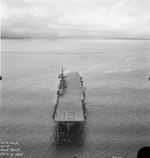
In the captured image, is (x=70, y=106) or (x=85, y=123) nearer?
(x=85, y=123)

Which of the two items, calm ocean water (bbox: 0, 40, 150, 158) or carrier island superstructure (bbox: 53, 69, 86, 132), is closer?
calm ocean water (bbox: 0, 40, 150, 158)

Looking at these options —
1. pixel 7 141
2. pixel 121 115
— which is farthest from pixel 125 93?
pixel 7 141

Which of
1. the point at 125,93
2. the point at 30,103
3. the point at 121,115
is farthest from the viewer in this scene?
the point at 125,93

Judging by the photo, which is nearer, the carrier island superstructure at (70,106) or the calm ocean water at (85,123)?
the calm ocean water at (85,123)

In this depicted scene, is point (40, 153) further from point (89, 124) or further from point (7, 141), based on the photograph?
point (89, 124)

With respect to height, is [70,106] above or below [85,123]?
above

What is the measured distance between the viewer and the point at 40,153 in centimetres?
5381

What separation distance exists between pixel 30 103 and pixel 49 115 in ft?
52.2

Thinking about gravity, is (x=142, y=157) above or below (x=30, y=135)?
above

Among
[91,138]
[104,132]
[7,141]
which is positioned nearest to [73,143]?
[91,138]

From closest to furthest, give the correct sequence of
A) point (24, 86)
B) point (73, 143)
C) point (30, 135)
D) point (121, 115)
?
point (73, 143) < point (30, 135) < point (121, 115) < point (24, 86)

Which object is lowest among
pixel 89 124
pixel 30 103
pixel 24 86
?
pixel 89 124

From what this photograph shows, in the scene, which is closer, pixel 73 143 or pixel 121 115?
pixel 73 143

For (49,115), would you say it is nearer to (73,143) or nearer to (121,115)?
(73,143)
